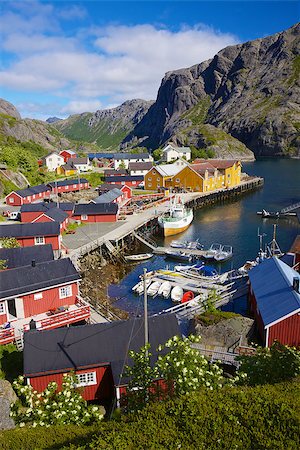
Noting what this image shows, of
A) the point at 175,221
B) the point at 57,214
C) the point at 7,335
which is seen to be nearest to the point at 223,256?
the point at 175,221

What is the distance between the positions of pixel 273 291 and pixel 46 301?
47.9 ft

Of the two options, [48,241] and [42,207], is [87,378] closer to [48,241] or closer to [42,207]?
[48,241]

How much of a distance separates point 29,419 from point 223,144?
522 ft

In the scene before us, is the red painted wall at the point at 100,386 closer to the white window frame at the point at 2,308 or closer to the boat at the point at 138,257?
the white window frame at the point at 2,308

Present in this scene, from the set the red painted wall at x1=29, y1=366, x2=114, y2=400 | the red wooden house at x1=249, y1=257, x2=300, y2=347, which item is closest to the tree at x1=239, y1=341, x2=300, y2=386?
the red painted wall at x1=29, y1=366, x2=114, y2=400

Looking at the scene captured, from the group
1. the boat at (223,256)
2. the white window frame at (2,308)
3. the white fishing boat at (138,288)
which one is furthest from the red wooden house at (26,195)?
the white window frame at (2,308)

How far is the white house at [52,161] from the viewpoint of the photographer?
342ft

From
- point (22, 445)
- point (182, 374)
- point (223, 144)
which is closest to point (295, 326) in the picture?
point (182, 374)

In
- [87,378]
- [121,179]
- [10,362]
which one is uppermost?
[121,179]

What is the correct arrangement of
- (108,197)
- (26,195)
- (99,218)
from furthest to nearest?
1. (26,195)
2. (108,197)
3. (99,218)

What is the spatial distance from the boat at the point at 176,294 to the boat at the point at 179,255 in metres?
9.46

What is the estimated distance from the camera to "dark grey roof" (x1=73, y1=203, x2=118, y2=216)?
51.0 metres

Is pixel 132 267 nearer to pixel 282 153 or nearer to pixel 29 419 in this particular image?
pixel 29 419

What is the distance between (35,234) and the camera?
38.9m
